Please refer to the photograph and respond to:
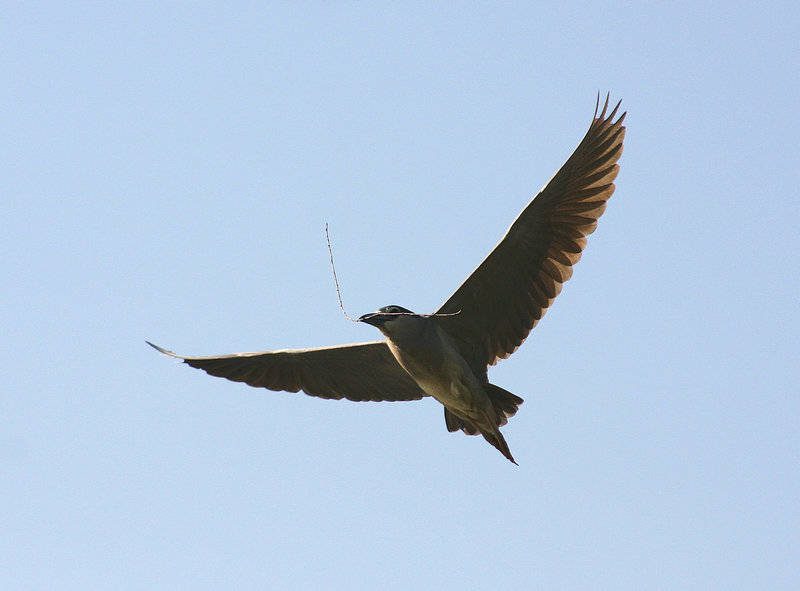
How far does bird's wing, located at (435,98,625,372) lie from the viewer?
11.6 m

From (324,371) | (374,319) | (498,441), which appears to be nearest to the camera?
(374,319)

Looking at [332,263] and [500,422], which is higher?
[332,263]

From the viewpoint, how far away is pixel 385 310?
468 inches

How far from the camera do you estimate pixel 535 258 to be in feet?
39.2

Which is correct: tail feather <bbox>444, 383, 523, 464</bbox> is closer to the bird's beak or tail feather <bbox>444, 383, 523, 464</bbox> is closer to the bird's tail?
the bird's tail

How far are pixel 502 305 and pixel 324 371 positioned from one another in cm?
222

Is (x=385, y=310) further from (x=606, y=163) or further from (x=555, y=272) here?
(x=606, y=163)

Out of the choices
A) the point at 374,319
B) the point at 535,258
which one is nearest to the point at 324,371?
the point at 374,319

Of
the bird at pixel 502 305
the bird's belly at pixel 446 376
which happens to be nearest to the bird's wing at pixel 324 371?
the bird at pixel 502 305

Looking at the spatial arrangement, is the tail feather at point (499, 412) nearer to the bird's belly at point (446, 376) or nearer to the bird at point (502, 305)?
the bird at point (502, 305)

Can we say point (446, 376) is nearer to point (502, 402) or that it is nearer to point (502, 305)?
point (502, 402)

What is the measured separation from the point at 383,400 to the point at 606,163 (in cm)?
346

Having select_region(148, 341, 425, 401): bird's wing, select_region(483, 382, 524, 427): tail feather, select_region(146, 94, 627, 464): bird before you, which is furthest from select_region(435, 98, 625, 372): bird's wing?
select_region(148, 341, 425, 401): bird's wing

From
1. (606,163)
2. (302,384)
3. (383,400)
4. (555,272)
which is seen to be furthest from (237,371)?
(606,163)
